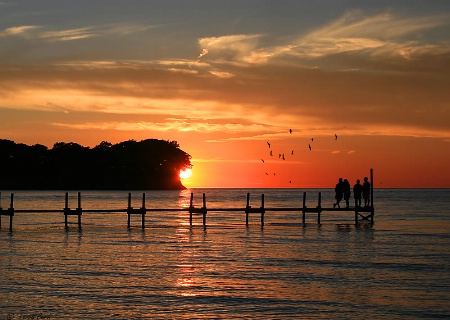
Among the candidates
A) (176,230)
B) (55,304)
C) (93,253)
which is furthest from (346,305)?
(176,230)

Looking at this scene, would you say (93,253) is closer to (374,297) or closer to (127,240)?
(127,240)

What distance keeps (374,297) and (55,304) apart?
31.4 feet

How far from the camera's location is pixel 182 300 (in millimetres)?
22172

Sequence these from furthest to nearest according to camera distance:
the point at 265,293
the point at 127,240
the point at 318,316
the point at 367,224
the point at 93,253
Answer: the point at 367,224 → the point at 127,240 → the point at 93,253 → the point at 265,293 → the point at 318,316

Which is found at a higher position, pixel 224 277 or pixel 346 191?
pixel 346 191

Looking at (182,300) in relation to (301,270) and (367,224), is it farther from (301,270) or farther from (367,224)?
(367,224)

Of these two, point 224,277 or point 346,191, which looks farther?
point 346,191

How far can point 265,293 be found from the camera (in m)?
23.3

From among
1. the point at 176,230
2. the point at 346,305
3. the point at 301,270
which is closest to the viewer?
the point at 346,305

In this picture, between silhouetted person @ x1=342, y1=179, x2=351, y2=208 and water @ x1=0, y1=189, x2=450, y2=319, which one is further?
silhouetted person @ x1=342, y1=179, x2=351, y2=208

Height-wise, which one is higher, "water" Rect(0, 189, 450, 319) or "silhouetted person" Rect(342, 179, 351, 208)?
"silhouetted person" Rect(342, 179, 351, 208)

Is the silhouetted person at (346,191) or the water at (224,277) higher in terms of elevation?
the silhouetted person at (346,191)

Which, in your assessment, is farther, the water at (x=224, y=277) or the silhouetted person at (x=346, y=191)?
the silhouetted person at (x=346, y=191)

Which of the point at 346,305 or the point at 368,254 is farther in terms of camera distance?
the point at 368,254
